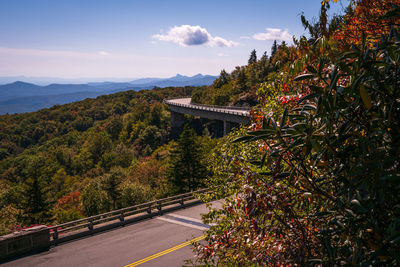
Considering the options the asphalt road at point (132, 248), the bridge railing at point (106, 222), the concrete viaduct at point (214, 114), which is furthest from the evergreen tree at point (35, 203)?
the concrete viaduct at point (214, 114)

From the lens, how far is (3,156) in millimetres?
134250

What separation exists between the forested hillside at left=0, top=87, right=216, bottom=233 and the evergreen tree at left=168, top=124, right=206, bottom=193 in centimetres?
39

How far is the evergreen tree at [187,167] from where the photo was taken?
125 feet

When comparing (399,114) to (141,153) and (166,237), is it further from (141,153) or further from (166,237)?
(141,153)

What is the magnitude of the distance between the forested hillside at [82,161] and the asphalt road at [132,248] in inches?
281

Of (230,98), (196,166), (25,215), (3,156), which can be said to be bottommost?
(3,156)

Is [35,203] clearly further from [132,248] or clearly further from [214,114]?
[214,114]

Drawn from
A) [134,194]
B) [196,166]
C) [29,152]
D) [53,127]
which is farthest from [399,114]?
[53,127]

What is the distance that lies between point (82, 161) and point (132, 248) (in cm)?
9620

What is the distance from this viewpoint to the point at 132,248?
14.0 meters

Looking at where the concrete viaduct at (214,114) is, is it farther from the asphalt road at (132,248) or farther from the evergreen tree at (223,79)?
the asphalt road at (132,248)

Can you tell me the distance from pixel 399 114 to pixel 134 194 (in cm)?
3897

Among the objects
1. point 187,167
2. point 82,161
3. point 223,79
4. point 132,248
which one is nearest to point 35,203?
point 187,167

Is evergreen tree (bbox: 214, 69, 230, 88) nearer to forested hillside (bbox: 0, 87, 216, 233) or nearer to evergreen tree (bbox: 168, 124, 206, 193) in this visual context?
forested hillside (bbox: 0, 87, 216, 233)
